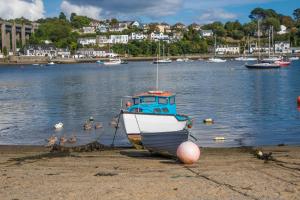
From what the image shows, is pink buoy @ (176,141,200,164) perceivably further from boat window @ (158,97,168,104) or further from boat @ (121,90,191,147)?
boat window @ (158,97,168,104)

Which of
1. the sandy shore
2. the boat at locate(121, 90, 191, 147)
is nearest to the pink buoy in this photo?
the sandy shore

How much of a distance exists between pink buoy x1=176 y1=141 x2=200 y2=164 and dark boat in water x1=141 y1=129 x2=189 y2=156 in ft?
3.05

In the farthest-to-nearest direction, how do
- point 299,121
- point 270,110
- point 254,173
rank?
point 270,110 < point 299,121 < point 254,173

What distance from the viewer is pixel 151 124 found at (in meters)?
22.5

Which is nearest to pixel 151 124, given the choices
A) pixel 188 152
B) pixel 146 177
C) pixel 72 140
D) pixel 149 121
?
pixel 149 121

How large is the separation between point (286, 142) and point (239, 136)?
9.75 feet

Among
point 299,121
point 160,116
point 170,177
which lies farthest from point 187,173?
point 299,121

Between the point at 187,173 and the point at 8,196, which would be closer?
the point at 8,196

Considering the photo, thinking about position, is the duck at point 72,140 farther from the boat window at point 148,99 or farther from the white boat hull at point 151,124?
the white boat hull at point 151,124

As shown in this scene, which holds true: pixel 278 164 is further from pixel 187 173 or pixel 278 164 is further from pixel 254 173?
pixel 187 173

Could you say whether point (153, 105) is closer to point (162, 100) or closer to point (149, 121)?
point (162, 100)

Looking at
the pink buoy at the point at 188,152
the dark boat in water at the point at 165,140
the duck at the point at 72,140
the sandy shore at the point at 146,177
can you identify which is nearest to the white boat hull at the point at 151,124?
the sandy shore at the point at 146,177

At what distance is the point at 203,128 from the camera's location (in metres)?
31.3

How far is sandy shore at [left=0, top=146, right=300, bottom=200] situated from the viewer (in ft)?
42.9
